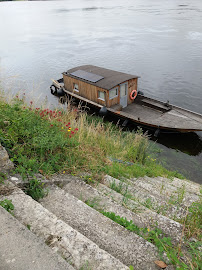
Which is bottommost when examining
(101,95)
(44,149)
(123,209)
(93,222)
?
(101,95)

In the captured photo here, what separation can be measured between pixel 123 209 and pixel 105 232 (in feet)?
2.51

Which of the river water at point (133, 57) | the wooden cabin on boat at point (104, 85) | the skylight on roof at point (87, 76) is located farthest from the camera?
the skylight on roof at point (87, 76)

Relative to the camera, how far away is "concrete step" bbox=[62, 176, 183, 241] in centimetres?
346

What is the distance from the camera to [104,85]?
1412 cm

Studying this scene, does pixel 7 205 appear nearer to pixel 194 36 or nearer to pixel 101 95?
pixel 101 95

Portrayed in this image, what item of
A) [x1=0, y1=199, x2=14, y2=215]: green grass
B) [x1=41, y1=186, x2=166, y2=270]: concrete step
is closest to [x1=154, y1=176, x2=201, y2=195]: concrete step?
[x1=41, y1=186, x2=166, y2=270]: concrete step

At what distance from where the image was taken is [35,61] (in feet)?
95.3

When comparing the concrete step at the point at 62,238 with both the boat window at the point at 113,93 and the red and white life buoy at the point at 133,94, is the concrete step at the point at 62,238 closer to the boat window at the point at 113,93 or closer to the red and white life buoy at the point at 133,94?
the boat window at the point at 113,93

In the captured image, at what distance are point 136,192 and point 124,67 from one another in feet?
75.9

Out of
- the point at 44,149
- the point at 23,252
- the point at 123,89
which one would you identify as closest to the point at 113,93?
the point at 123,89

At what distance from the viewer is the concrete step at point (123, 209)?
3457 mm

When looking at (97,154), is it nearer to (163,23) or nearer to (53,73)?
(53,73)

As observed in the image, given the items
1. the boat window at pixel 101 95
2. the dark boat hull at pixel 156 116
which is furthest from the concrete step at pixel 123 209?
the boat window at pixel 101 95

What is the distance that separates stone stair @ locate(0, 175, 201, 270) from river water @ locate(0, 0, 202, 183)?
6998 mm
